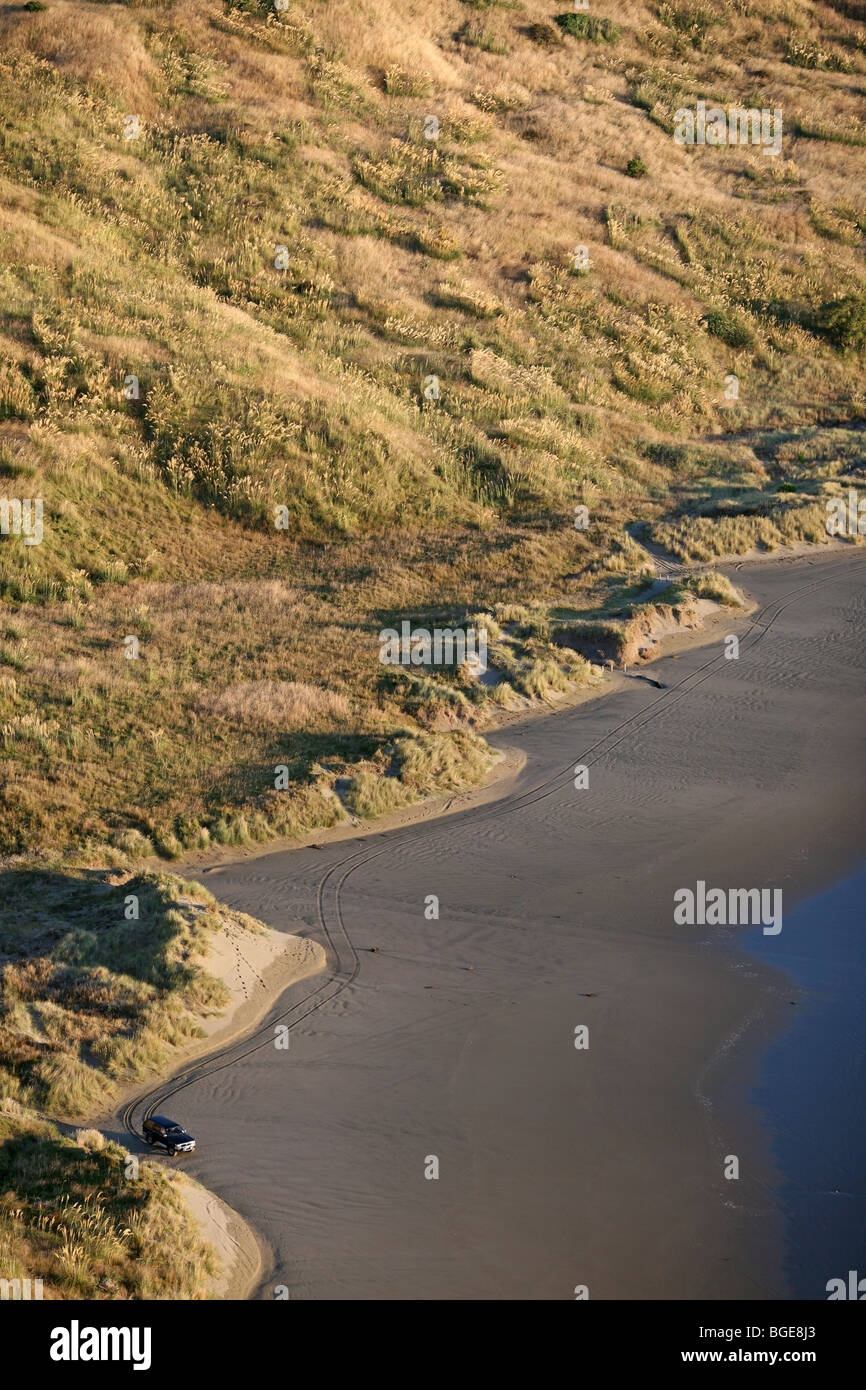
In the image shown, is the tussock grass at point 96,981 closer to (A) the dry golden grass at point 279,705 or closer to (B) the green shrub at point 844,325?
(A) the dry golden grass at point 279,705

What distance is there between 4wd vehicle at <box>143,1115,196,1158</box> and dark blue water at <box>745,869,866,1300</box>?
468 centimetres

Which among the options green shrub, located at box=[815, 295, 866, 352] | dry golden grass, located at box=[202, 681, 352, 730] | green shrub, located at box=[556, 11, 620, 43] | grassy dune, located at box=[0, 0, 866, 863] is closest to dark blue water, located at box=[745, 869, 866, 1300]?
grassy dune, located at box=[0, 0, 866, 863]

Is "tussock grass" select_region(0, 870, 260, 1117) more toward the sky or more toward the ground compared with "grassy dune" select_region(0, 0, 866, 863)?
more toward the ground

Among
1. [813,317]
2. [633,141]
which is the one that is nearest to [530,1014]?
[813,317]

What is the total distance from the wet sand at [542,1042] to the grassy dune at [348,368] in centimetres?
213

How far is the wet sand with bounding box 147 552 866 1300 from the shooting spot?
9594mm

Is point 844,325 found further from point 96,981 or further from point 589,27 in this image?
point 96,981

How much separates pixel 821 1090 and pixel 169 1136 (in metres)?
5.72

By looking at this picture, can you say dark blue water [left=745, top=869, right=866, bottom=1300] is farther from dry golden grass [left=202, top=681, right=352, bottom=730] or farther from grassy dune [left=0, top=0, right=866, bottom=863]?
dry golden grass [left=202, top=681, right=352, bottom=730]

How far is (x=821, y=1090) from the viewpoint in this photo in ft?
38.3

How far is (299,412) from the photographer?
31938 millimetres

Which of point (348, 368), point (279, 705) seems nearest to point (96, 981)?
point (279, 705)

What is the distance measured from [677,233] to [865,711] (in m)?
33.5

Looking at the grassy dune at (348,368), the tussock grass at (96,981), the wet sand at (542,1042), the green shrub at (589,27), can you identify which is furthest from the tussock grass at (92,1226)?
the green shrub at (589,27)
